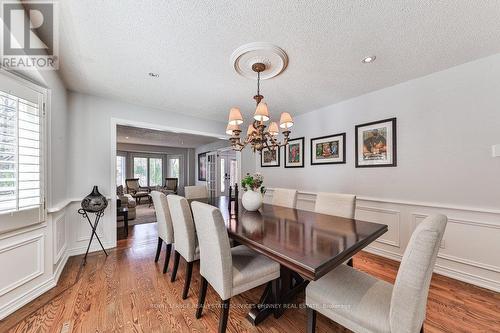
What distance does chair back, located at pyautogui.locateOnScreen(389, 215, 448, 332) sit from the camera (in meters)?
0.89

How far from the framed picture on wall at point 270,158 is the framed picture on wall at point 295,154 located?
0.89ft

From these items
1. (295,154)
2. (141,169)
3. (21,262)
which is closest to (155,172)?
(141,169)

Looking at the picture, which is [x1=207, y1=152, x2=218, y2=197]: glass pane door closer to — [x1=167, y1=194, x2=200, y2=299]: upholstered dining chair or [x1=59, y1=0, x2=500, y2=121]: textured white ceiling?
[x1=59, y1=0, x2=500, y2=121]: textured white ceiling

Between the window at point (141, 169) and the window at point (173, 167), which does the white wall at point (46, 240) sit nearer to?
the window at point (141, 169)

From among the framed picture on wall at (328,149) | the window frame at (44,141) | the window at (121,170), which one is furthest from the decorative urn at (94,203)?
the window at (121,170)

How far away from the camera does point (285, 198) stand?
2.73 m

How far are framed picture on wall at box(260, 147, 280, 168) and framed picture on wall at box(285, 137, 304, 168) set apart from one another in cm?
27

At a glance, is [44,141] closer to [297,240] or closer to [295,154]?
[297,240]

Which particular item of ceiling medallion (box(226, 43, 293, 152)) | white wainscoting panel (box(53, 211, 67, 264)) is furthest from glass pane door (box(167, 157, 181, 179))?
ceiling medallion (box(226, 43, 293, 152))

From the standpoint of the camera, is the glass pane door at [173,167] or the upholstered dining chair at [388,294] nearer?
the upholstered dining chair at [388,294]

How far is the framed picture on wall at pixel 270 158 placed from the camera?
4426 mm

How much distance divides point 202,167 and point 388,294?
25.6 feet

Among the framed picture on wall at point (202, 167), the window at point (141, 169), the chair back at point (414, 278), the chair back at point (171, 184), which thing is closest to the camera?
the chair back at point (414, 278)

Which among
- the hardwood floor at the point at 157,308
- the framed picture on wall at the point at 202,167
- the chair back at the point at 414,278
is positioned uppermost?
the framed picture on wall at the point at 202,167
